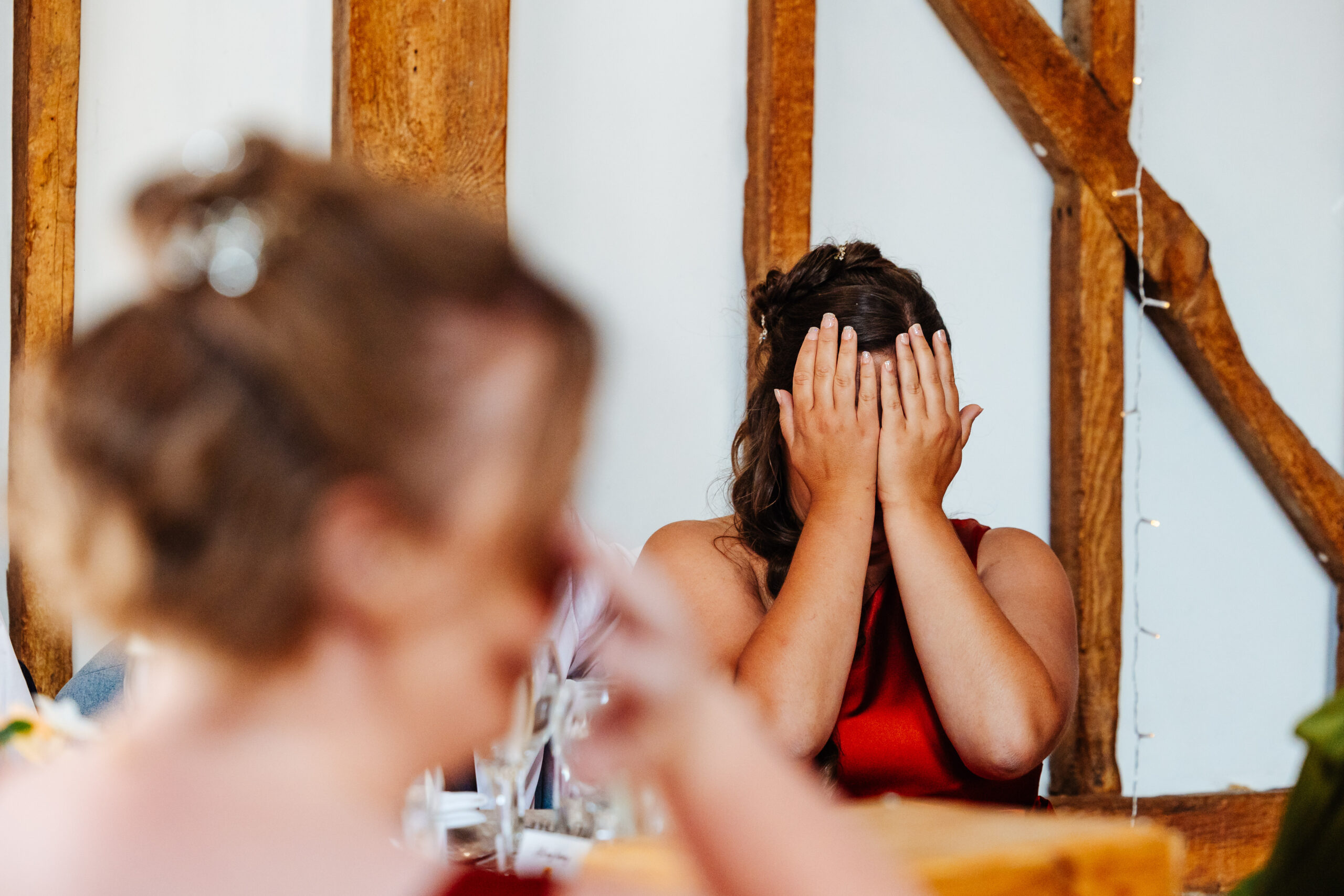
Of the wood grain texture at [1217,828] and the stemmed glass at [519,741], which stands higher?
the stemmed glass at [519,741]

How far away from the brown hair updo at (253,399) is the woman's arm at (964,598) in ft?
3.60

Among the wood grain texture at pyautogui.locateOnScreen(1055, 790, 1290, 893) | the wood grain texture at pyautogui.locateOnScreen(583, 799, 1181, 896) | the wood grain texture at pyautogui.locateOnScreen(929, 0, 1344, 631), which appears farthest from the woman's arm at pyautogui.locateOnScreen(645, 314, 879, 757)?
the wood grain texture at pyautogui.locateOnScreen(1055, 790, 1290, 893)

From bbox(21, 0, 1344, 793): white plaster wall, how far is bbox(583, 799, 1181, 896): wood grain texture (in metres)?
1.15

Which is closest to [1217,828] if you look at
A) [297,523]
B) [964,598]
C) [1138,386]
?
[1138,386]

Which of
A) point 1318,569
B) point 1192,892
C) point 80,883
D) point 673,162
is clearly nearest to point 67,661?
point 673,162

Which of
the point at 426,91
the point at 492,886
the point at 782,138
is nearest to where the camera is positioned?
the point at 492,886

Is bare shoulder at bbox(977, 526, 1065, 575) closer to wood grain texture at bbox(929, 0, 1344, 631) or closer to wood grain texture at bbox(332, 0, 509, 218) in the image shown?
wood grain texture at bbox(332, 0, 509, 218)

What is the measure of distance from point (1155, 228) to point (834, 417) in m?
1.40

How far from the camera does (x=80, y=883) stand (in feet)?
1.47

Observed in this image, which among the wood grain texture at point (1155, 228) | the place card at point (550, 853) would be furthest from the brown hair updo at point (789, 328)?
the wood grain texture at point (1155, 228)

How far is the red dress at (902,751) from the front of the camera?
147cm

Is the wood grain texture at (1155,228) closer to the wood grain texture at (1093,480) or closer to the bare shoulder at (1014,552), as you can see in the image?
the wood grain texture at (1093,480)

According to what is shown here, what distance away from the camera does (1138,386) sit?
2678 millimetres

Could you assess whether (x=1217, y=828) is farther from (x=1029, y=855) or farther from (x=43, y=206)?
(x=43, y=206)
